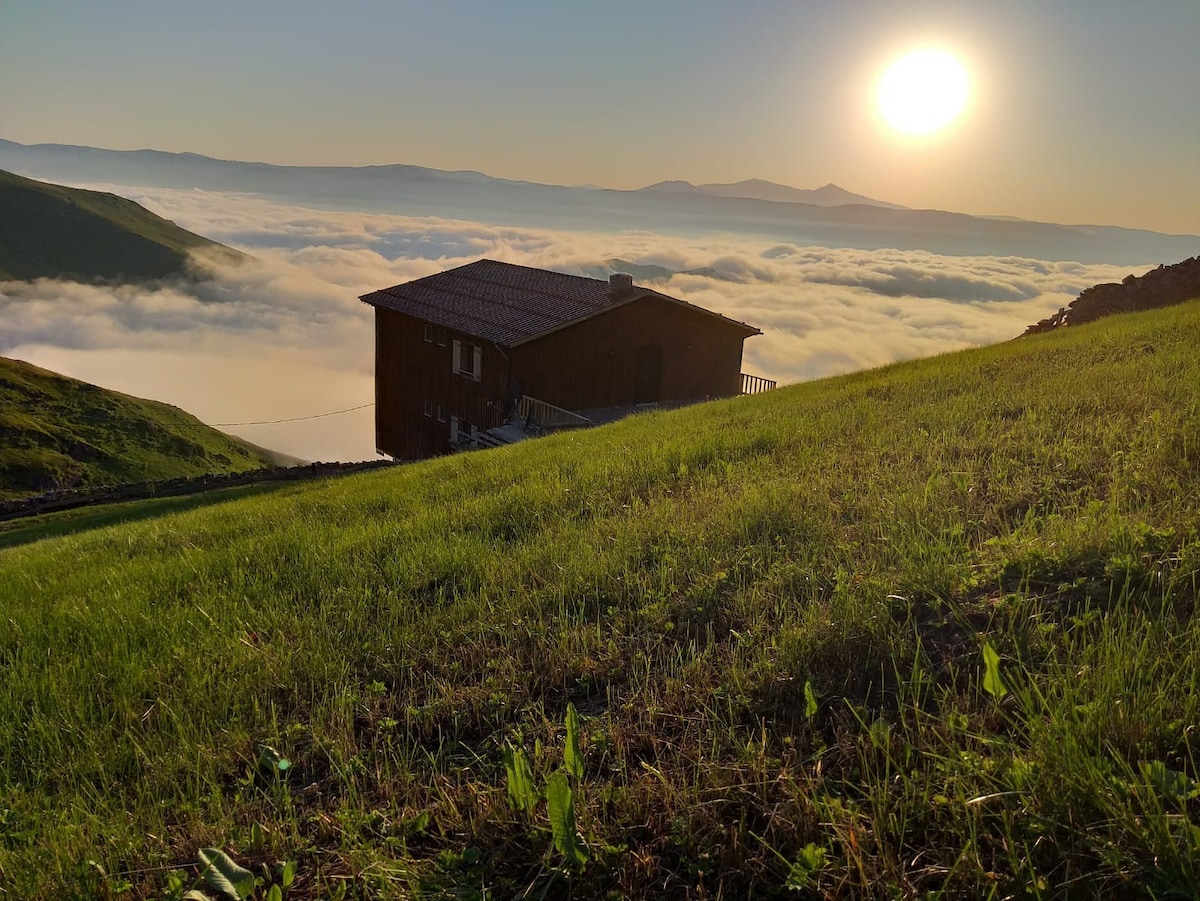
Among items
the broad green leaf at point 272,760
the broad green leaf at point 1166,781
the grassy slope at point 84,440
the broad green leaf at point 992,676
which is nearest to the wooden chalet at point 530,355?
the broad green leaf at point 272,760

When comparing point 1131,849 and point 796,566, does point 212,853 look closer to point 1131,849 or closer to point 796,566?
point 1131,849

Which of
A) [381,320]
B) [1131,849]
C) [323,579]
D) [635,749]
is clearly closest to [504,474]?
[323,579]

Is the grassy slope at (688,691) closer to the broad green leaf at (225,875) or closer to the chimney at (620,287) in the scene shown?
the broad green leaf at (225,875)

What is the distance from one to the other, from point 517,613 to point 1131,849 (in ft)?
11.8

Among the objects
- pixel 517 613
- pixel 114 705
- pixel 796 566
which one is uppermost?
pixel 796 566

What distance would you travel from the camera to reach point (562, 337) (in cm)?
3177

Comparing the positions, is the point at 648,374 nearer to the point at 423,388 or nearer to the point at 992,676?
the point at 423,388

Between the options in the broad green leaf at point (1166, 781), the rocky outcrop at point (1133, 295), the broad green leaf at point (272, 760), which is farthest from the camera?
the rocky outcrop at point (1133, 295)

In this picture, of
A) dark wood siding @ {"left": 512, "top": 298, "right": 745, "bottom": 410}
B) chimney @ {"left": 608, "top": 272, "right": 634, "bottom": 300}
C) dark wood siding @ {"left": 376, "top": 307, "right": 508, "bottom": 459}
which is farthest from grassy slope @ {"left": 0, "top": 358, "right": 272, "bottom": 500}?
chimney @ {"left": 608, "top": 272, "right": 634, "bottom": 300}

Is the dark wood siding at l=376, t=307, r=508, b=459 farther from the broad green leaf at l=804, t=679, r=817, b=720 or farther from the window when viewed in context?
the broad green leaf at l=804, t=679, r=817, b=720

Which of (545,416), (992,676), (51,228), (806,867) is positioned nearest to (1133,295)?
(545,416)

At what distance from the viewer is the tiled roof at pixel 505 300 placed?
31.6m

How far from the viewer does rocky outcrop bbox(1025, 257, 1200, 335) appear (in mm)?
25828

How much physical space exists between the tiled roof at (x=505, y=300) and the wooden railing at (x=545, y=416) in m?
2.47
